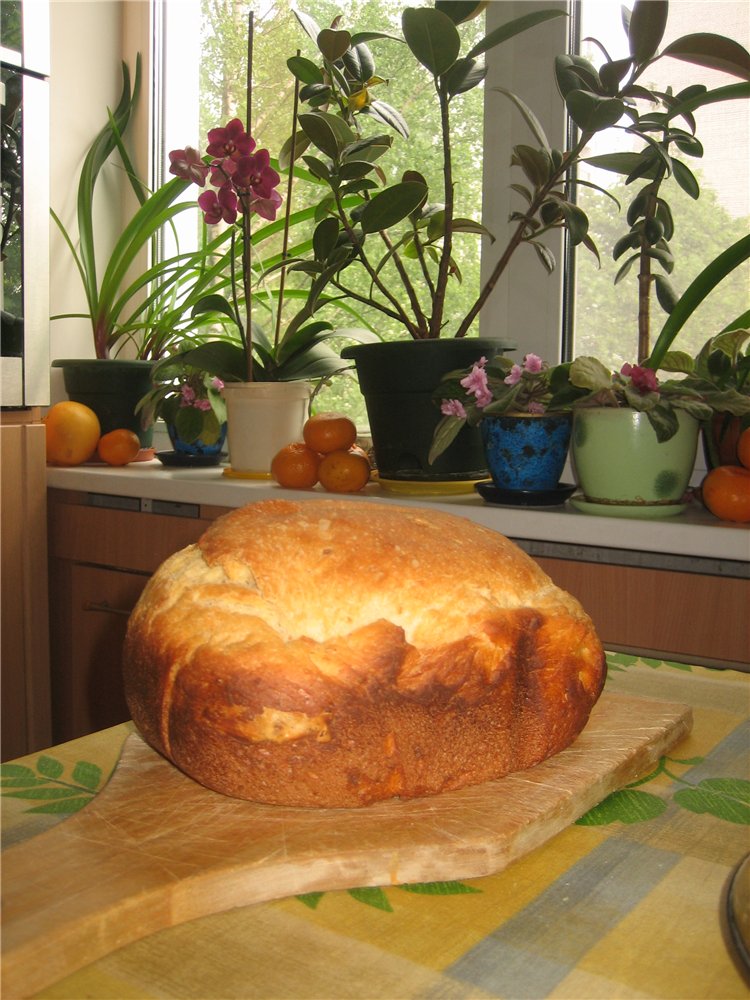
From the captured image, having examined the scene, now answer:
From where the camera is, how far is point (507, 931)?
475 millimetres

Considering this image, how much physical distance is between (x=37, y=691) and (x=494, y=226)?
134 cm

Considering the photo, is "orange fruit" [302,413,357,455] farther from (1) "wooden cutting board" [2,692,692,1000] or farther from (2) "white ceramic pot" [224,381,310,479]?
(1) "wooden cutting board" [2,692,692,1000]

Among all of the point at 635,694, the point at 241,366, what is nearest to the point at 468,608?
the point at 635,694

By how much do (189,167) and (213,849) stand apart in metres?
1.40

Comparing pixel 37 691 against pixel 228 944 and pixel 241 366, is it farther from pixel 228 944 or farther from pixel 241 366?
pixel 228 944

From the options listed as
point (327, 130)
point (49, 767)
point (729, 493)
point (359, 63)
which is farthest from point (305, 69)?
point (49, 767)

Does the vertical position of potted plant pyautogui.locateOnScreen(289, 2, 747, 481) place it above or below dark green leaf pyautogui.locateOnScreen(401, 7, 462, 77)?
below

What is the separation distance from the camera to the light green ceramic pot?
141 cm

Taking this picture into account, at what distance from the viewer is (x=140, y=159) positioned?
2.67 meters

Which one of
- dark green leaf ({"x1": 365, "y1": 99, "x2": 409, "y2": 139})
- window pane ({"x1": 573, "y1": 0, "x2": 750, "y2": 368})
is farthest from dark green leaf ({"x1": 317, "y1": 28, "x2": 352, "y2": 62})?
window pane ({"x1": 573, "y1": 0, "x2": 750, "y2": 368})

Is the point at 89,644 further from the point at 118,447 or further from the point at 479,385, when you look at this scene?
the point at 479,385

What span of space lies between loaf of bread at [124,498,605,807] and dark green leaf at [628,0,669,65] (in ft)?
3.64

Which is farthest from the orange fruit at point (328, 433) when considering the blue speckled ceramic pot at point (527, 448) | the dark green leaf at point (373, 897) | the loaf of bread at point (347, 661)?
the dark green leaf at point (373, 897)

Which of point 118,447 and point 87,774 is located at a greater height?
point 118,447
